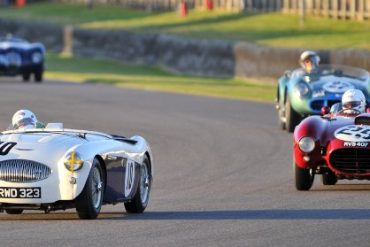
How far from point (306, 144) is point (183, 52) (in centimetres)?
2376

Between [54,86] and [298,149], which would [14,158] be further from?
[54,86]

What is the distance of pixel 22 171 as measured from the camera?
1110 centimetres

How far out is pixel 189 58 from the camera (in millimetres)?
37719

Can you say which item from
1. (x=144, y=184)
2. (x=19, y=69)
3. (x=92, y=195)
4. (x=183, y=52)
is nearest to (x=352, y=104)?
(x=144, y=184)

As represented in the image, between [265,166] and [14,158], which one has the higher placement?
[14,158]

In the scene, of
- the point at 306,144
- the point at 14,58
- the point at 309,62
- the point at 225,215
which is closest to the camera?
the point at 225,215

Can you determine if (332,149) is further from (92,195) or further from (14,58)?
(14,58)

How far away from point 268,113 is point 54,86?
9.60 m

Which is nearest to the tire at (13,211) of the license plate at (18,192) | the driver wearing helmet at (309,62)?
the license plate at (18,192)

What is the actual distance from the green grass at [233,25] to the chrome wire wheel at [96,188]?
22.3m

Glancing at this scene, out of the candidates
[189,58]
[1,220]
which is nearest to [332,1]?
[189,58]

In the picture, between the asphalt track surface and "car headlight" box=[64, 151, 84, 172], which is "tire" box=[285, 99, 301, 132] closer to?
the asphalt track surface

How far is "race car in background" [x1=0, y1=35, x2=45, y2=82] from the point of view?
35688 millimetres

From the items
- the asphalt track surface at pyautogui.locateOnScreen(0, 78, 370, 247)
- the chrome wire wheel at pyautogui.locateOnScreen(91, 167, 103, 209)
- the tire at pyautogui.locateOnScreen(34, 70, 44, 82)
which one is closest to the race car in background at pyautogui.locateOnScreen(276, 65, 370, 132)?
the asphalt track surface at pyautogui.locateOnScreen(0, 78, 370, 247)
